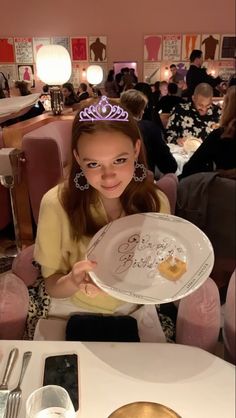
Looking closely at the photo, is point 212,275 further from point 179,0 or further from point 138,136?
point 179,0

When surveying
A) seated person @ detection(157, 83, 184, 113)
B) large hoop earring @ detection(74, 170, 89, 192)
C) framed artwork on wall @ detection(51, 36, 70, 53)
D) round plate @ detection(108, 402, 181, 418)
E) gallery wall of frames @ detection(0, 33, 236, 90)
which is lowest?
round plate @ detection(108, 402, 181, 418)

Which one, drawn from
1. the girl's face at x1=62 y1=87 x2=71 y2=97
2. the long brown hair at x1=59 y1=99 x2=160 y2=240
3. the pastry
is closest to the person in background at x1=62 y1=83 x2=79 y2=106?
the girl's face at x1=62 y1=87 x2=71 y2=97

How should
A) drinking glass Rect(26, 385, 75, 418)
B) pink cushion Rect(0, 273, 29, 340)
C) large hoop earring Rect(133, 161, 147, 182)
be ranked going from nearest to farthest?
drinking glass Rect(26, 385, 75, 418) < large hoop earring Rect(133, 161, 147, 182) < pink cushion Rect(0, 273, 29, 340)

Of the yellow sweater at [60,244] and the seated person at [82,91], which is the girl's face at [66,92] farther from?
the yellow sweater at [60,244]

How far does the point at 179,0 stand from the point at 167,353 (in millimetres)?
623

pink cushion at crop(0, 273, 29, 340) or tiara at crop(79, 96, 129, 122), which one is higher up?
tiara at crop(79, 96, 129, 122)

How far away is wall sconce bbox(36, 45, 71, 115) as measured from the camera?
0.61 meters

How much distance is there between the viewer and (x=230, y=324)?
74 centimetres

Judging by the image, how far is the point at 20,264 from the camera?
842 mm

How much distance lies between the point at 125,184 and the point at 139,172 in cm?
4

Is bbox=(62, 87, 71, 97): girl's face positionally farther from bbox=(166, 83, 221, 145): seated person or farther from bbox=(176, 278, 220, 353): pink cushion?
bbox=(176, 278, 220, 353): pink cushion

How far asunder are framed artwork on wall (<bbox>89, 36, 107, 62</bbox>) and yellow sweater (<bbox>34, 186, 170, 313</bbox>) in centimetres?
26

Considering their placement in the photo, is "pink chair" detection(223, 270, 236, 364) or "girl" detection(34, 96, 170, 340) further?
"pink chair" detection(223, 270, 236, 364)

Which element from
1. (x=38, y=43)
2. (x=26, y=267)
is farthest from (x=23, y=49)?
(x=26, y=267)
